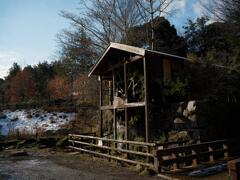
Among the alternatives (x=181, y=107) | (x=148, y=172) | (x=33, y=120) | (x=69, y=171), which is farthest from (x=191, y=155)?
(x=33, y=120)

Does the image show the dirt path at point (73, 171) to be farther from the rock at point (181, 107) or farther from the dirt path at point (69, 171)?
the rock at point (181, 107)

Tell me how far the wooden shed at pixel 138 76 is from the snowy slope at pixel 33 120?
12.5 metres

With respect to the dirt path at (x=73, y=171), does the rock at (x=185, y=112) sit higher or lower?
higher

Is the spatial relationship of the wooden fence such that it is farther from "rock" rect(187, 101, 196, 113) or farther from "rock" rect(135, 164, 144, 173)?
"rock" rect(187, 101, 196, 113)

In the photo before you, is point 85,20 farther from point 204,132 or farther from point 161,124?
point 204,132

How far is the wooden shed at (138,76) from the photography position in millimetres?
11891

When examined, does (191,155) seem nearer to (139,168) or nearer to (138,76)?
(139,168)

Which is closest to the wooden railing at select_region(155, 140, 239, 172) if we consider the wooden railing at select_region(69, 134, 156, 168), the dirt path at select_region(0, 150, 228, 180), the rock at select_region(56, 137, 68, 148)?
the wooden railing at select_region(69, 134, 156, 168)

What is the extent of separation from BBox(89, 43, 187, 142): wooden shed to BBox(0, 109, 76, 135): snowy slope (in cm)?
1248

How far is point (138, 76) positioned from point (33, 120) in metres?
18.9

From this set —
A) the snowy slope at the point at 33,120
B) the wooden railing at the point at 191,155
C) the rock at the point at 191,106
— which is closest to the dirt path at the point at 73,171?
the wooden railing at the point at 191,155

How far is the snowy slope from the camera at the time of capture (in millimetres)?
26469

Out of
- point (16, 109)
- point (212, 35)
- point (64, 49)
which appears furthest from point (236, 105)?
point (16, 109)

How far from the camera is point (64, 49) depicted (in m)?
24.6
